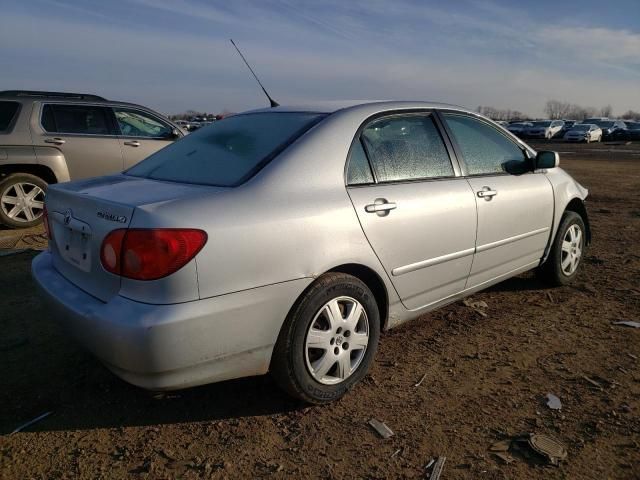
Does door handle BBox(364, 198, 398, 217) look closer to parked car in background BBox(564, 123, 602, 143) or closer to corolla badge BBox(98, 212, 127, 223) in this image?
corolla badge BBox(98, 212, 127, 223)

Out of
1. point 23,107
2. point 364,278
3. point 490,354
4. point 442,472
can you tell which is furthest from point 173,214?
point 23,107

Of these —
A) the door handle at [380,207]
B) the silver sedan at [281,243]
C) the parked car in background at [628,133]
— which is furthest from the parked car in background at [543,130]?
the door handle at [380,207]

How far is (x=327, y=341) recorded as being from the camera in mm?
2637

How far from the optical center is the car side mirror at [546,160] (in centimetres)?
400

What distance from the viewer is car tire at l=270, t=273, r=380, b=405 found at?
2490mm

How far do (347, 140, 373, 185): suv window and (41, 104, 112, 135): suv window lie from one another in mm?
5557

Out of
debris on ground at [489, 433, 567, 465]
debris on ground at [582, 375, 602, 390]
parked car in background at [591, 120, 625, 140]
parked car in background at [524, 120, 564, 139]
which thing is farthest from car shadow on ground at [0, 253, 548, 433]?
parked car in background at [591, 120, 625, 140]

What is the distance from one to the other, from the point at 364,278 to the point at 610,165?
18000mm

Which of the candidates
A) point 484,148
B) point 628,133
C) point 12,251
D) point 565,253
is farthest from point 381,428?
point 628,133

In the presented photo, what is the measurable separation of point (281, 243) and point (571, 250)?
3.27 metres

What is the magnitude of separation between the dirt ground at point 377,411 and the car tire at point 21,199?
316cm

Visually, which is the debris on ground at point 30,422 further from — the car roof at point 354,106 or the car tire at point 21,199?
the car tire at point 21,199

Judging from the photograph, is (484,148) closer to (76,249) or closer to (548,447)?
(548,447)

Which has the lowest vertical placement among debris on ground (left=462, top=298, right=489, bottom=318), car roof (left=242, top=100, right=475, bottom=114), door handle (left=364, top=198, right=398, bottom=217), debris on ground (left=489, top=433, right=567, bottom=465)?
debris on ground (left=462, top=298, right=489, bottom=318)
